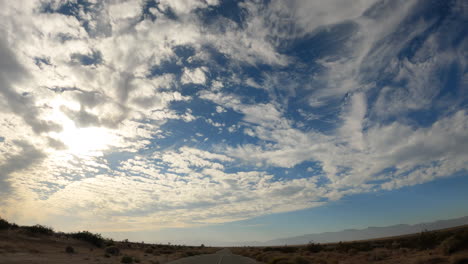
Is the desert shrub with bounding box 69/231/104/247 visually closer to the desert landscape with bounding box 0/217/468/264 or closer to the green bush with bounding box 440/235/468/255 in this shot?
the desert landscape with bounding box 0/217/468/264

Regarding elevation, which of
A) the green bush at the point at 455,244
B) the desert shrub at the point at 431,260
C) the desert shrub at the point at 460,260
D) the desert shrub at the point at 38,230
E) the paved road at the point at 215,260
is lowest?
the paved road at the point at 215,260

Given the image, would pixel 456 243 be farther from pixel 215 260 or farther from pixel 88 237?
pixel 88 237

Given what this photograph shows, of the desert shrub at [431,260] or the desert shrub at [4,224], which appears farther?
the desert shrub at [4,224]

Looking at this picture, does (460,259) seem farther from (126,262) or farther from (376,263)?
(126,262)

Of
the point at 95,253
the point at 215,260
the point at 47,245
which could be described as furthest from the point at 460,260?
the point at 47,245

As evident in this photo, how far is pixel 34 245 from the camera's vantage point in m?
28.4

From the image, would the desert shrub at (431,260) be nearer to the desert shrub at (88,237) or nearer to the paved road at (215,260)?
the paved road at (215,260)

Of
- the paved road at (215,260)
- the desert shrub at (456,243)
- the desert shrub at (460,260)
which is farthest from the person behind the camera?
the paved road at (215,260)

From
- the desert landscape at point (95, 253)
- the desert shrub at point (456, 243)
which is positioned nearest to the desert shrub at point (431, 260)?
the desert landscape at point (95, 253)

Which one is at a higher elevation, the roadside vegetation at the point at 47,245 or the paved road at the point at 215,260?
the roadside vegetation at the point at 47,245

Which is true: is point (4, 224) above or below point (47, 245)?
above

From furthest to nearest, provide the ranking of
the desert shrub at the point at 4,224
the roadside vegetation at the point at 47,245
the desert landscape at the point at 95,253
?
the desert shrub at the point at 4,224, the roadside vegetation at the point at 47,245, the desert landscape at the point at 95,253

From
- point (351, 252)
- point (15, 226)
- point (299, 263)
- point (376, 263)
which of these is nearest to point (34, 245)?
point (15, 226)

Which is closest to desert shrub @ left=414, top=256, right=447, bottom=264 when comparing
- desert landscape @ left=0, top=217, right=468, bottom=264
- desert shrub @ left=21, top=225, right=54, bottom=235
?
desert landscape @ left=0, top=217, right=468, bottom=264
